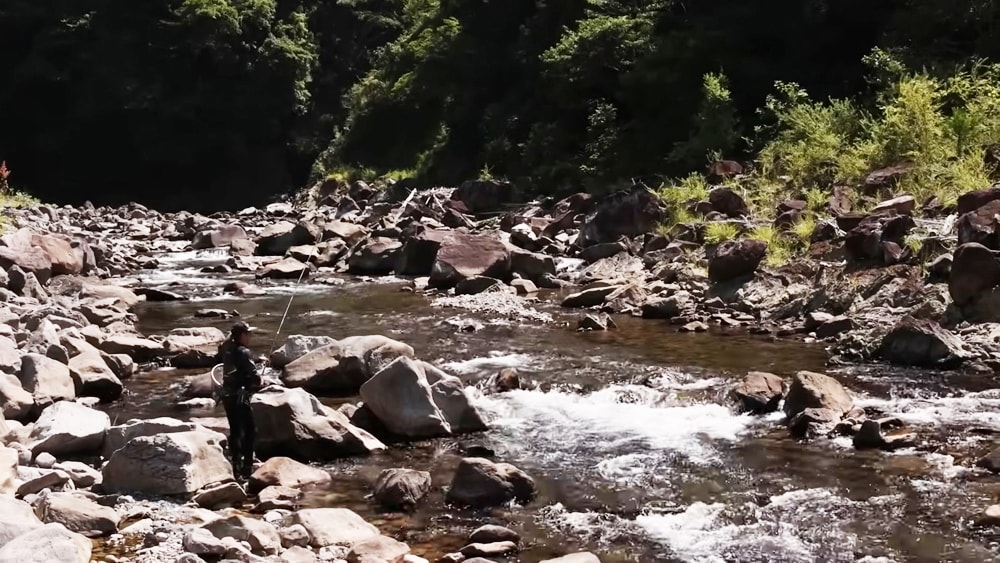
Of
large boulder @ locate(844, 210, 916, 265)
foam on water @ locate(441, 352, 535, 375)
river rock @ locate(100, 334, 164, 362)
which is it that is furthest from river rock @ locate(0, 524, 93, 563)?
large boulder @ locate(844, 210, 916, 265)

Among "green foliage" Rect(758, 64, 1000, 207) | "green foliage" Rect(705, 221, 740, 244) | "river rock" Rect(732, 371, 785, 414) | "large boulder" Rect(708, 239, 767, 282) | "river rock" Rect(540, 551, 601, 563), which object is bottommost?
"river rock" Rect(540, 551, 601, 563)

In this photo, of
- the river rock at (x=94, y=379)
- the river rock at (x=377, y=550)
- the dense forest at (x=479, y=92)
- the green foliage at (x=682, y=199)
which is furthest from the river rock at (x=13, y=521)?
the green foliage at (x=682, y=199)

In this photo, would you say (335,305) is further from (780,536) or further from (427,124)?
(427,124)

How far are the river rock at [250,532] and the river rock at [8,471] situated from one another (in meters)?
1.50

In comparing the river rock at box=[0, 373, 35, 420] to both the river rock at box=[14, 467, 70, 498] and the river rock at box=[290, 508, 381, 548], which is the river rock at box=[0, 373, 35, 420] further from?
the river rock at box=[290, 508, 381, 548]

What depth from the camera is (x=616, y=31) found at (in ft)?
92.2

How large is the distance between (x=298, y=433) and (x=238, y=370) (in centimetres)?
76

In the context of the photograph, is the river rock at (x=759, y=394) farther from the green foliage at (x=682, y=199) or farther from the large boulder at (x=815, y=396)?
the green foliage at (x=682, y=199)

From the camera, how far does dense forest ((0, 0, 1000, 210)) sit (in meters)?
20.4

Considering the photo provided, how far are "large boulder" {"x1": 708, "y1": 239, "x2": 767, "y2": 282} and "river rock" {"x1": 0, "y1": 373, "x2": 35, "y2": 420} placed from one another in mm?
9978

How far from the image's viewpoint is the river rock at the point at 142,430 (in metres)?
8.18

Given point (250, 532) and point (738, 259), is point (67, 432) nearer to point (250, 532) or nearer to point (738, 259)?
point (250, 532)

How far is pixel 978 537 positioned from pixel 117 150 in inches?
1859

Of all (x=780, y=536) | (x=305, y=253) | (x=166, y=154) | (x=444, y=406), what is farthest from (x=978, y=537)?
(x=166, y=154)
